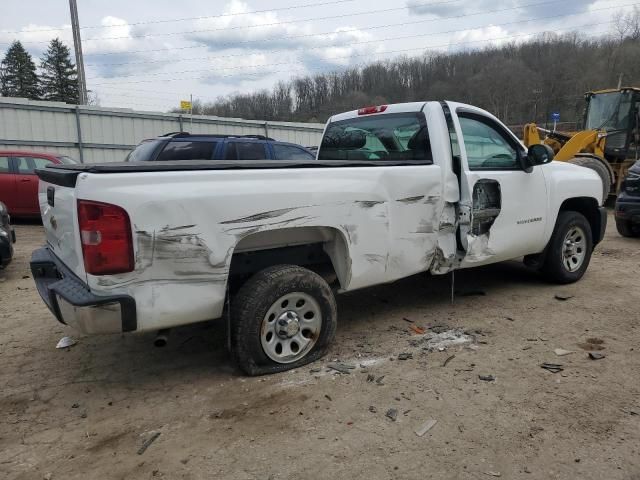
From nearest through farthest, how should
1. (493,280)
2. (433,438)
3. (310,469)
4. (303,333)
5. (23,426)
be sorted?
(310,469)
(433,438)
(23,426)
(303,333)
(493,280)

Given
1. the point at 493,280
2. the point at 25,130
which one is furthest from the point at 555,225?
the point at 25,130

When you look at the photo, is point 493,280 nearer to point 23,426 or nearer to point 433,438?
point 433,438

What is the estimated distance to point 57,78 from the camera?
62.9m

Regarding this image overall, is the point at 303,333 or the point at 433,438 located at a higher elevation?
the point at 303,333

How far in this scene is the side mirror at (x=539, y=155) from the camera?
4762 mm

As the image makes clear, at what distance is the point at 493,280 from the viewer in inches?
232

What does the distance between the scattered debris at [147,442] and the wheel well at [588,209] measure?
15.9 feet

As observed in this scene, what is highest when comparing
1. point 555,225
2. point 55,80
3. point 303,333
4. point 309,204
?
point 55,80

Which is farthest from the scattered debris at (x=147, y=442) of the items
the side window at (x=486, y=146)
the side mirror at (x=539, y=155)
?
the side mirror at (x=539, y=155)

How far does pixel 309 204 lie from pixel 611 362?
2545 mm

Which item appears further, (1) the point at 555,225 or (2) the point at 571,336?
(1) the point at 555,225

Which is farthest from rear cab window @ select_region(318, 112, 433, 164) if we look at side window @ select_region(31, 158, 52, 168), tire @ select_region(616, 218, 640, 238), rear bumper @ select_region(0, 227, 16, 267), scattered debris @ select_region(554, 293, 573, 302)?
side window @ select_region(31, 158, 52, 168)

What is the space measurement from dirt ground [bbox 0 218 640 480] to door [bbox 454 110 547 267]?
67cm

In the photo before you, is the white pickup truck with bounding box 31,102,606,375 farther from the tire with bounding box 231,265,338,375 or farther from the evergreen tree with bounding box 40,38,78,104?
the evergreen tree with bounding box 40,38,78,104
